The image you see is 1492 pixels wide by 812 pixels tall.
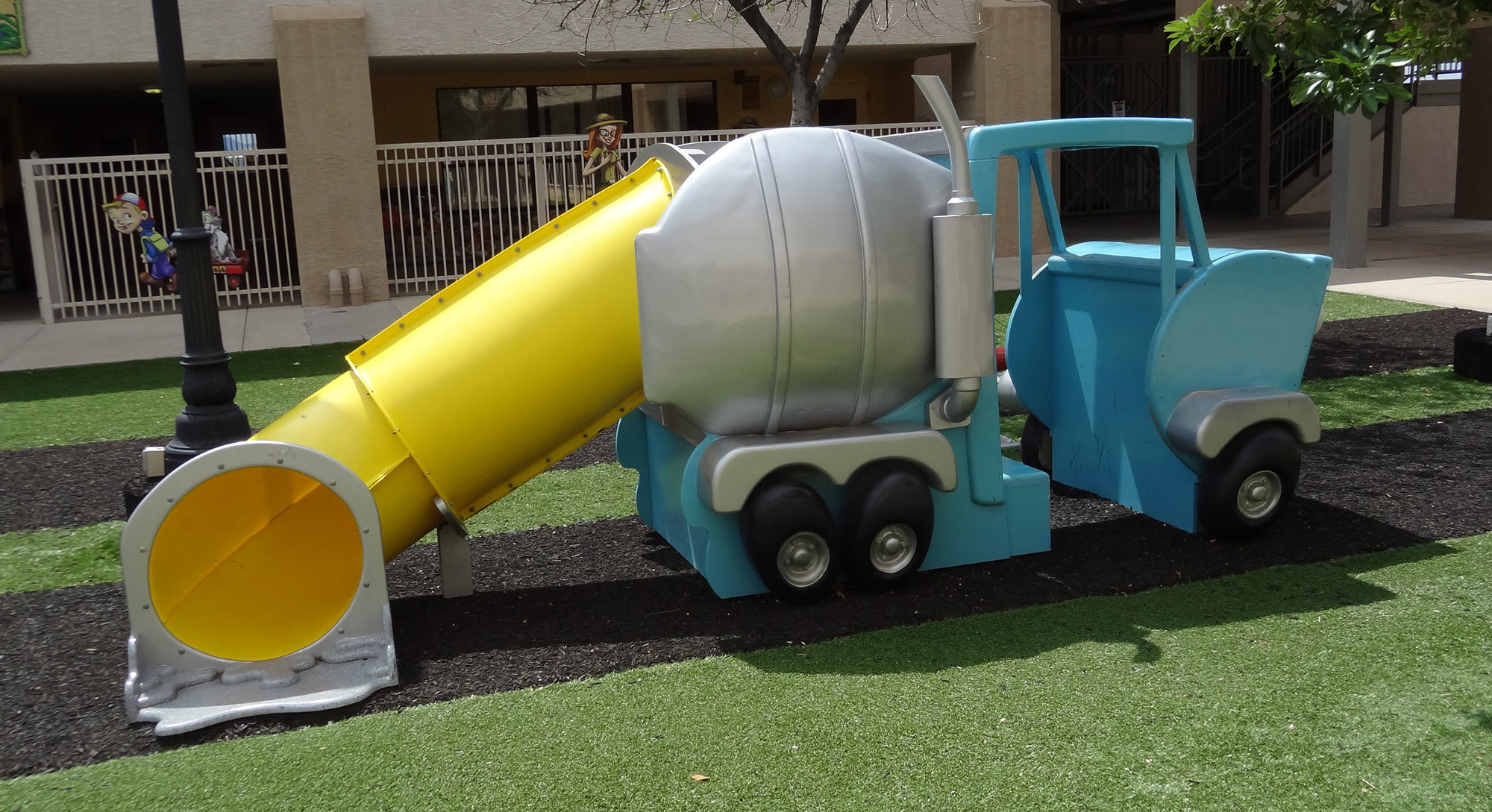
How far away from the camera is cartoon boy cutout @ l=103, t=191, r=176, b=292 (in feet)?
49.3

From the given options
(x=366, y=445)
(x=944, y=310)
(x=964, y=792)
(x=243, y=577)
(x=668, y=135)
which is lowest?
(x=964, y=792)

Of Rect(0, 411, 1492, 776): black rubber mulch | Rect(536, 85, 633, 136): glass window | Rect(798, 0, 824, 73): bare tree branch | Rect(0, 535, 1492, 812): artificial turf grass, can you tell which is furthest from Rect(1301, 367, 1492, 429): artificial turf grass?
Rect(536, 85, 633, 136): glass window

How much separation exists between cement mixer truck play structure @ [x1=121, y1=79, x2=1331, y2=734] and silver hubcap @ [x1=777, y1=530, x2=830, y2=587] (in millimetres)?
10

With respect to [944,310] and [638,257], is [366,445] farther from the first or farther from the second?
[944,310]

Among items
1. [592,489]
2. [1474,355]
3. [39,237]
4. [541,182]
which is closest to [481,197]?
[541,182]

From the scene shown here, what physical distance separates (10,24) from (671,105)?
1028 cm

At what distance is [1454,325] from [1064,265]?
698 cm

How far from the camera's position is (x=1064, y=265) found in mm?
5996

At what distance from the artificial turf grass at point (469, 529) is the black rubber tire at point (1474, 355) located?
19.8 feet

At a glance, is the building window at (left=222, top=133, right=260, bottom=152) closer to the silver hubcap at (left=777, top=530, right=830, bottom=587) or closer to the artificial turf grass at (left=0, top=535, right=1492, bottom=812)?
the silver hubcap at (left=777, top=530, right=830, bottom=587)

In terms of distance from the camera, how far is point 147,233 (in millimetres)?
15328

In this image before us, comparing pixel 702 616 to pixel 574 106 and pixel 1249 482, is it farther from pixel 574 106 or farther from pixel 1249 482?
pixel 574 106

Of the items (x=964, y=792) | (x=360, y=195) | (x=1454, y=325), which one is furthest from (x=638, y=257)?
(x=360, y=195)

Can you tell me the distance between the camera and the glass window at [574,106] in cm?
2100
